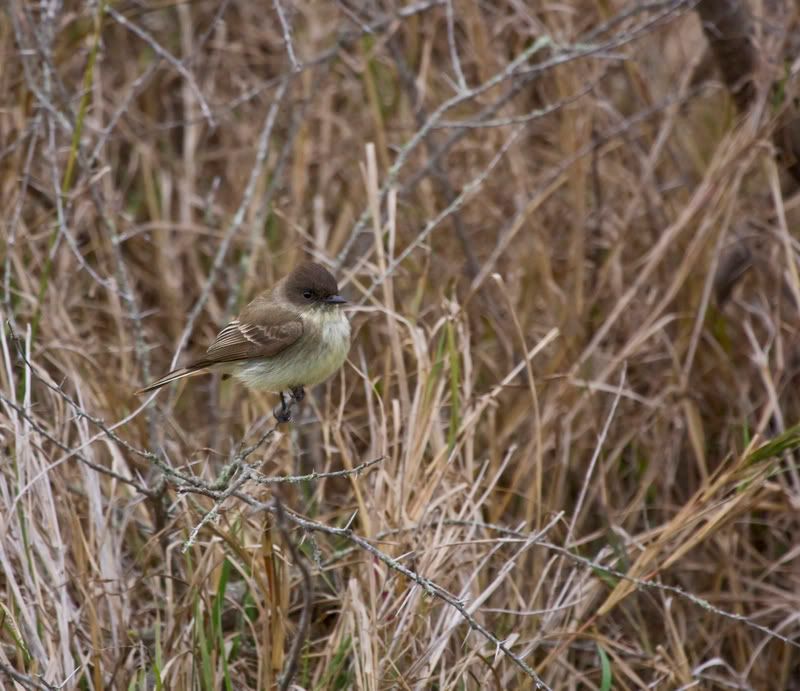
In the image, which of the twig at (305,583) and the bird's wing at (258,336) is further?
the bird's wing at (258,336)

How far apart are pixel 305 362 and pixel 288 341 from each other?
4.6 inches

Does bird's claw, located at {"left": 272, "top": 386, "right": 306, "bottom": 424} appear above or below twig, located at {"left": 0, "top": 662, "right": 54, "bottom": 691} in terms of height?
above

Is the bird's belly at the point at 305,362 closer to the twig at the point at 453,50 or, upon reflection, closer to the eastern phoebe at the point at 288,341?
the eastern phoebe at the point at 288,341

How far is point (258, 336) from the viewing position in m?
3.45

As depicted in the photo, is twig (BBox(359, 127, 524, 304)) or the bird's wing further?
twig (BBox(359, 127, 524, 304))

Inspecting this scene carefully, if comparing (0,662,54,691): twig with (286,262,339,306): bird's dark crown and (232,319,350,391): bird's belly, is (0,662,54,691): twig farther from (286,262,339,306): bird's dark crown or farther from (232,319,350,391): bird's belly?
(286,262,339,306): bird's dark crown

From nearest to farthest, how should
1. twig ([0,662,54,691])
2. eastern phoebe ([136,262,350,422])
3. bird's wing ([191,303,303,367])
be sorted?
twig ([0,662,54,691]), eastern phoebe ([136,262,350,422]), bird's wing ([191,303,303,367])

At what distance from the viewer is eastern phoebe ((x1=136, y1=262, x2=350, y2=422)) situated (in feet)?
10.7

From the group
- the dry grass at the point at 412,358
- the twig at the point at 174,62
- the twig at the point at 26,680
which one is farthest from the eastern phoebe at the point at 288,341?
the twig at the point at 26,680

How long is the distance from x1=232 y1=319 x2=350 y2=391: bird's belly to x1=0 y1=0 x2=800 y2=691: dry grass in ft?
0.76

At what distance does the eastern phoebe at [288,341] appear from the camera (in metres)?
3.26

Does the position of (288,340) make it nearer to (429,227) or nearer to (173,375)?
(173,375)

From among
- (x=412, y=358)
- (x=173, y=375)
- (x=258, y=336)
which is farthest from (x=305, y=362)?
(x=412, y=358)

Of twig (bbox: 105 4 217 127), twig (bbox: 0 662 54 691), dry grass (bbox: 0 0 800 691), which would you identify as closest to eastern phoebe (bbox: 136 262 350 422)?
dry grass (bbox: 0 0 800 691)
